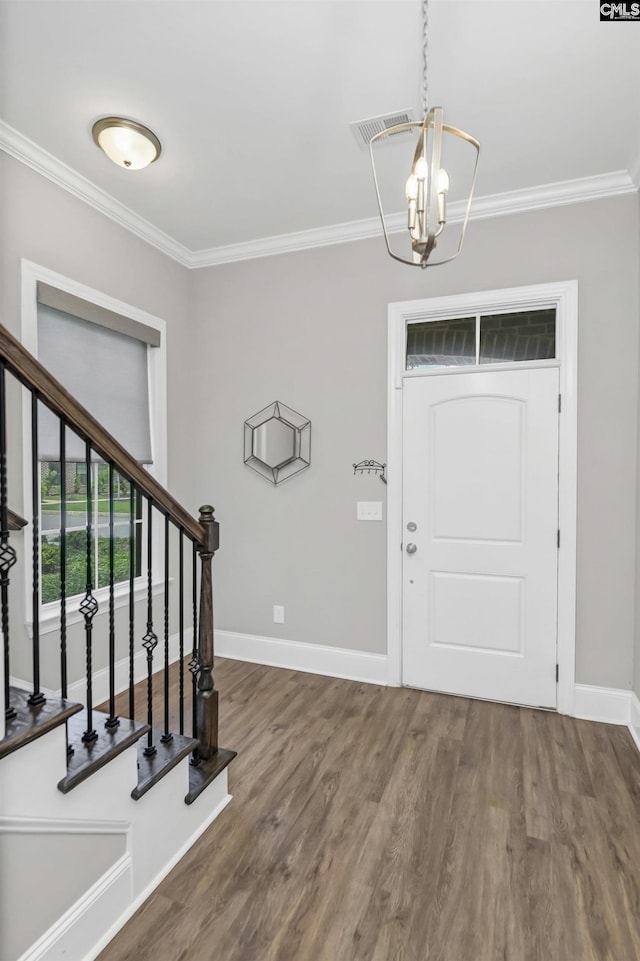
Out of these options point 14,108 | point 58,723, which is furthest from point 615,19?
point 58,723

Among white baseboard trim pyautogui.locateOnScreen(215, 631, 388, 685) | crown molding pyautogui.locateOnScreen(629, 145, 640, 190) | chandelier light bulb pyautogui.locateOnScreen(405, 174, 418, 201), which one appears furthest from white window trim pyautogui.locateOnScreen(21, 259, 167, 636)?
crown molding pyautogui.locateOnScreen(629, 145, 640, 190)

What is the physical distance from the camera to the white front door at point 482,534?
9.61ft

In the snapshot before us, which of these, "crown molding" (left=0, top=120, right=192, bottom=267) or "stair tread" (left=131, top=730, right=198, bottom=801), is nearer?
"stair tread" (left=131, top=730, right=198, bottom=801)

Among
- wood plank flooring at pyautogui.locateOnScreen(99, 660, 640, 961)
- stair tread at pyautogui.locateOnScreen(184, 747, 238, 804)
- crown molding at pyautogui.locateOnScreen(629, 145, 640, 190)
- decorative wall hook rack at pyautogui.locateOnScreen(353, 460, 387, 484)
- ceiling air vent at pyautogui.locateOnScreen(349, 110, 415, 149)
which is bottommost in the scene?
wood plank flooring at pyautogui.locateOnScreen(99, 660, 640, 961)

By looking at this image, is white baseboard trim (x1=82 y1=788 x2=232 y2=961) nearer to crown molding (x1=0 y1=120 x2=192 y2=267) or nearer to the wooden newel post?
the wooden newel post

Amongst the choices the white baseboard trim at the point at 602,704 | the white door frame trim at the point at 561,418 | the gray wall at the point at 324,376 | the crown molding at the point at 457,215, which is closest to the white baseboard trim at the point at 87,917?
the gray wall at the point at 324,376

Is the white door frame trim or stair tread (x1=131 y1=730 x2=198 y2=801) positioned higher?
the white door frame trim

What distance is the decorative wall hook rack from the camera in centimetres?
329

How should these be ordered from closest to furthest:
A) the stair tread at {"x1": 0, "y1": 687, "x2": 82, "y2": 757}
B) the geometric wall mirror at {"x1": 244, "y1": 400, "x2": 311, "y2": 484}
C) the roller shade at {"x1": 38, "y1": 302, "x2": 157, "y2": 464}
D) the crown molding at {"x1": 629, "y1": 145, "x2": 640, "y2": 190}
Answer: the stair tread at {"x1": 0, "y1": 687, "x2": 82, "y2": 757} → the crown molding at {"x1": 629, "y1": 145, "x2": 640, "y2": 190} → the roller shade at {"x1": 38, "y1": 302, "x2": 157, "y2": 464} → the geometric wall mirror at {"x1": 244, "y1": 400, "x2": 311, "y2": 484}

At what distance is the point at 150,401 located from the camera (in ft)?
11.5

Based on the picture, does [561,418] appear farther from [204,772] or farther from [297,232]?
[204,772]

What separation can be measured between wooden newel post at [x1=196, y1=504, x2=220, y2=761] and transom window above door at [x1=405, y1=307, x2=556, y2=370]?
71.8 inches

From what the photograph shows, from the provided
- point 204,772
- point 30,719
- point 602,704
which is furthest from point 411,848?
point 602,704

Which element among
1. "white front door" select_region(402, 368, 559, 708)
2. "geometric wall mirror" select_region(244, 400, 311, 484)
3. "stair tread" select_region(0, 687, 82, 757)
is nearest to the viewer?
"stair tread" select_region(0, 687, 82, 757)
